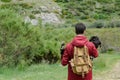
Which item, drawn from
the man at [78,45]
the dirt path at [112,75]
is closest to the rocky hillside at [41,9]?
the dirt path at [112,75]

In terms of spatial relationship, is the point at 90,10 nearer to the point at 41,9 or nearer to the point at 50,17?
the point at 50,17

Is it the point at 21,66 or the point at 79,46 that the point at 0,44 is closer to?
the point at 21,66

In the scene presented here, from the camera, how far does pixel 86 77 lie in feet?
21.5

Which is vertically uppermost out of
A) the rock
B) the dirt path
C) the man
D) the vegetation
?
the man

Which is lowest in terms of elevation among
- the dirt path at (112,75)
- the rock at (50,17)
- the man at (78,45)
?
the rock at (50,17)

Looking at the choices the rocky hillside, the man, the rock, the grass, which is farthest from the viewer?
the rock

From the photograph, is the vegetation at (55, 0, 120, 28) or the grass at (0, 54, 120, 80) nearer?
the grass at (0, 54, 120, 80)

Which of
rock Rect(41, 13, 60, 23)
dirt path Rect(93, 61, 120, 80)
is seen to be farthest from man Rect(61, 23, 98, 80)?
rock Rect(41, 13, 60, 23)

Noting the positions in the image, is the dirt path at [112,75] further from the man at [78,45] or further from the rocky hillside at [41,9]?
the rocky hillside at [41,9]

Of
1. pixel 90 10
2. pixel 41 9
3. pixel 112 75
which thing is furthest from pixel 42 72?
pixel 90 10

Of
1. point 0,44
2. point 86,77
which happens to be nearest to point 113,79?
point 0,44

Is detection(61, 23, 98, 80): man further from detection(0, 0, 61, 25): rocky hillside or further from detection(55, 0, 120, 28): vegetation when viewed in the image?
detection(55, 0, 120, 28): vegetation

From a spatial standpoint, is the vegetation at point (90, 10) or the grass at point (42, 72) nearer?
the grass at point (42, 72)

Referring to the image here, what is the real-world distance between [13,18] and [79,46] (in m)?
7.95
